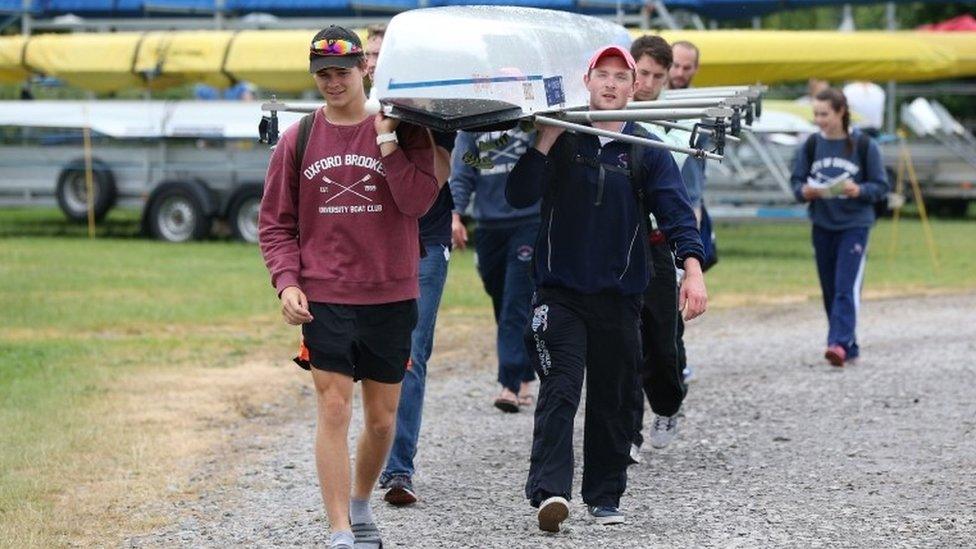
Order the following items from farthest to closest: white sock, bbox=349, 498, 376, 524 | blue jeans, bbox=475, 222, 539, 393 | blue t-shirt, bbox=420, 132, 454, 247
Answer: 1. blue jeans, bbox=475, 222, 539, 393
2. blue t-shirt, bbox=420, 132, 454, 247
3. white sock, bbox=349, 498, 376, 524

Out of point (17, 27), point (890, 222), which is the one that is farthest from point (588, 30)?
point (17, 27)

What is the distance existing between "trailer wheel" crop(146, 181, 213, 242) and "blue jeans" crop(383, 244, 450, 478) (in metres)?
16.6

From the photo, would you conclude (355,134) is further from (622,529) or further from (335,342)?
(622,529)

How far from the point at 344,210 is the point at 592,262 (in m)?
1.10

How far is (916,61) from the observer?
984 inches

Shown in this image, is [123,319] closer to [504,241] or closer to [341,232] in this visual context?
[504,241]

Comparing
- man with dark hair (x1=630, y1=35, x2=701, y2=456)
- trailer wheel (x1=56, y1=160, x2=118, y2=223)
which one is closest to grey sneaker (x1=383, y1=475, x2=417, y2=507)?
man with dark hair (x1=630, y1=35, x2=701, y2=456)

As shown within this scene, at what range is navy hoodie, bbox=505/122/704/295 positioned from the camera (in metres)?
6.81

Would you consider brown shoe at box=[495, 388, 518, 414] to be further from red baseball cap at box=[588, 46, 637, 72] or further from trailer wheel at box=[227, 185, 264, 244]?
trailer wheel at box=[227, 185, 264, 244]

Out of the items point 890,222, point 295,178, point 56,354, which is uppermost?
point 295,178

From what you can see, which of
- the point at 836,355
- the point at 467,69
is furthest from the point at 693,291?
the point at 836,355

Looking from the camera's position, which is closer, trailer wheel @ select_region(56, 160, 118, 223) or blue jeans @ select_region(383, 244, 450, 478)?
blue jeans @ select_region(383, 244, 450, 478)

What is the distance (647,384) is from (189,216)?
55.6ft

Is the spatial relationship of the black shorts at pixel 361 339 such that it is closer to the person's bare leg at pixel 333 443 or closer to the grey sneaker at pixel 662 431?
the person's bare leg at pixel 333 443
